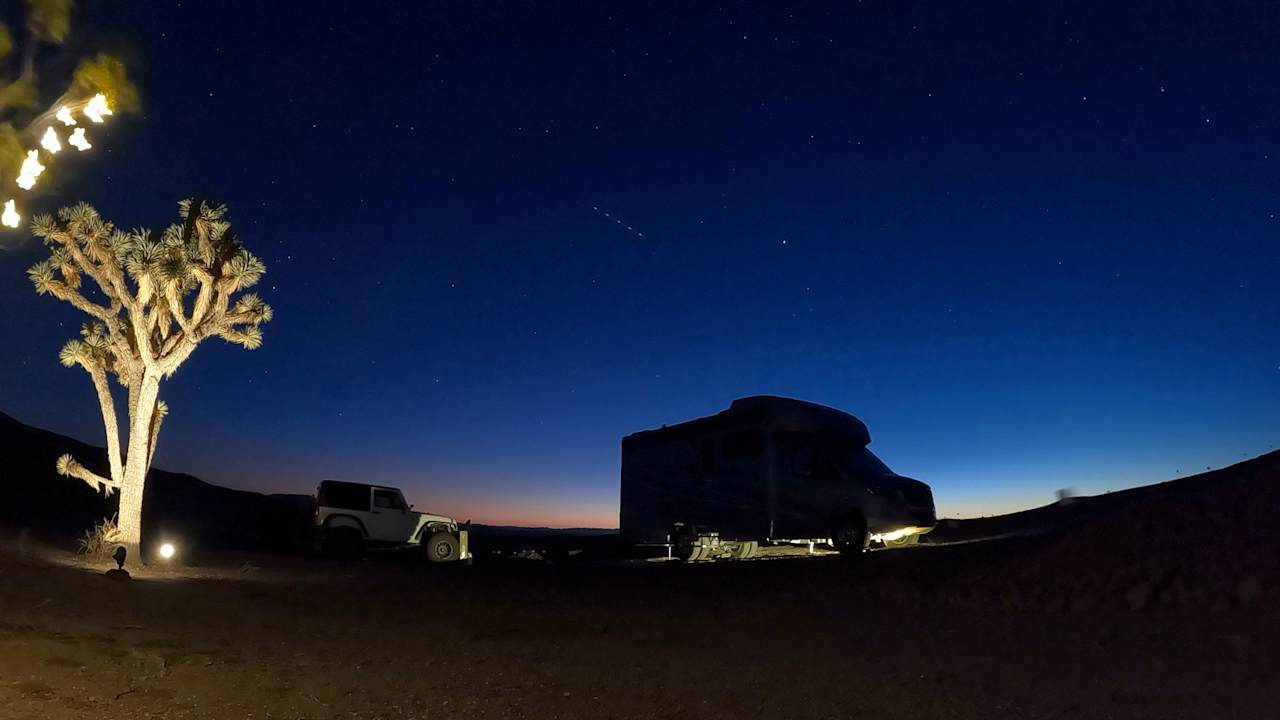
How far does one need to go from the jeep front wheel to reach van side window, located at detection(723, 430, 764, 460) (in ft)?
29.2

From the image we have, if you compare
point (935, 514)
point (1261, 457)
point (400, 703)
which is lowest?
point (400, 703)

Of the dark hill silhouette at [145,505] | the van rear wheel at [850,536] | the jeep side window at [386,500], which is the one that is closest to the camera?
the van rear wheel at [850,536]

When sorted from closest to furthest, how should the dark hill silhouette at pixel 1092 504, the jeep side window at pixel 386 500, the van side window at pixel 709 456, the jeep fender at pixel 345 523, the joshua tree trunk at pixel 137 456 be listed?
the joshua tree trunk at pixel 137 456 < the van side window at pixel 709 456 < the jeep fender at pixel 345 523 < the jeep side window at pixel 386 500 < the dark hill silhouette at pixel 1092 504

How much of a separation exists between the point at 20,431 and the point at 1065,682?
57.3 m

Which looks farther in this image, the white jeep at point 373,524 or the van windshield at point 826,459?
the white jeep at point 373,524

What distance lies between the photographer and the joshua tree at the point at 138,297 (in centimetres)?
1511

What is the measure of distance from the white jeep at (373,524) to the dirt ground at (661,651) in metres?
9.30

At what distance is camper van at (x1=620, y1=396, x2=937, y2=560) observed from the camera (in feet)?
53.0

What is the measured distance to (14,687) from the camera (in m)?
5.06

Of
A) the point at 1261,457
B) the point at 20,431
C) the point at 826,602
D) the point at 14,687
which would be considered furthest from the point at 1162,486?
the point at 20,431

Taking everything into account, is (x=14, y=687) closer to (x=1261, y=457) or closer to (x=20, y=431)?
(x=20, y=431)

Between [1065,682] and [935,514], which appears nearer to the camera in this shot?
[1065,682]

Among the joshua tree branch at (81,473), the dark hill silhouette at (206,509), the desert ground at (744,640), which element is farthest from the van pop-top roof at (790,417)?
the joshua tree branch at (81,473)

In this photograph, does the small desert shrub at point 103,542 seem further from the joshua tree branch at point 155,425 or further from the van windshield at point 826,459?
the van windshield at point 826,459
